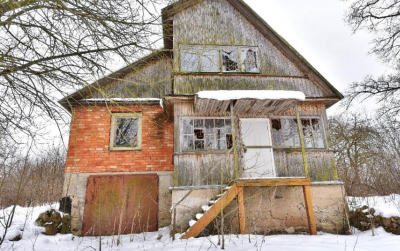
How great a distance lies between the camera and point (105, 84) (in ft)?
31.2

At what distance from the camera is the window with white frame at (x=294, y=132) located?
861 centimetres

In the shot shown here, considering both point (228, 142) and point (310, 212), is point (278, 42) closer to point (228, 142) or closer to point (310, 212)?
point (228, 142)

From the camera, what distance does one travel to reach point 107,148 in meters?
9.10

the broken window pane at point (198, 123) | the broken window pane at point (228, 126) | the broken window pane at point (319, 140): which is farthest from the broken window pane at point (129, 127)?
the broken window pane at point (319, 140)

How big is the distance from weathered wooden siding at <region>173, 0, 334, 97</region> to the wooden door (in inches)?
53.1

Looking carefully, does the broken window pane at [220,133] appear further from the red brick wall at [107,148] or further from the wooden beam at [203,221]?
the wooden beam at [203,221]

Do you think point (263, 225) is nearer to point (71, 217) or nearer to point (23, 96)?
point (71, 217)

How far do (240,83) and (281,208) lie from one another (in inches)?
173

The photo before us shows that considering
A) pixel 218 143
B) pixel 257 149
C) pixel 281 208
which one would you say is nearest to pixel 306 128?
pixel 257 149

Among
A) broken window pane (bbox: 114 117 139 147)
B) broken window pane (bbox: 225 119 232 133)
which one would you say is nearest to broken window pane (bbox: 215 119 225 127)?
broken window pane (bbox: 225 119 232 133)

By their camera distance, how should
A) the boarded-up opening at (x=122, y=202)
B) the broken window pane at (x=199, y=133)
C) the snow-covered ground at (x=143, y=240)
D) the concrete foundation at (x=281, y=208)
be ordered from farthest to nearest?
1. the boarded-up opening at (x=122, y=202)
2. the broken window pane at (x=199, y=133)
3. the concrete foundation at (x=281, y=208)
4. the snow-covered ground at (x=143, y=240)

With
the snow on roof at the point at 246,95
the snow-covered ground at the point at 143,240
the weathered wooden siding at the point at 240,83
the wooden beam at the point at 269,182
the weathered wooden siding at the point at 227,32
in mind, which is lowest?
the snow-covered ground at the point at 143,240

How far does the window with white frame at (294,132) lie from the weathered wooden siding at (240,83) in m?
1.06

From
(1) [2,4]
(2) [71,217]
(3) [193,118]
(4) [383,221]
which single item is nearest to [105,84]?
(3) [193,118]
